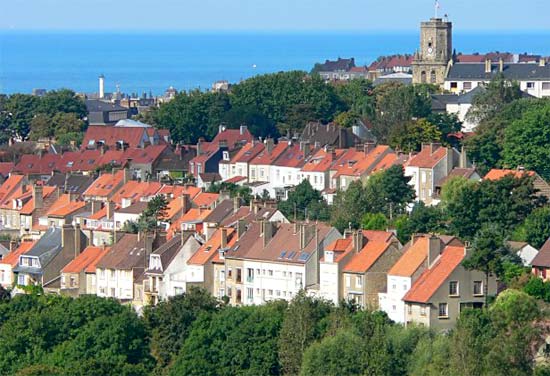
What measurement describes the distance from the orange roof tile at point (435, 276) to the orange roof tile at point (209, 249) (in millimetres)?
8336

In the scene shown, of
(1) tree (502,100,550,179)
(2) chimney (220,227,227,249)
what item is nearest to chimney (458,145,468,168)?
(1) tree (502,100,550,179)

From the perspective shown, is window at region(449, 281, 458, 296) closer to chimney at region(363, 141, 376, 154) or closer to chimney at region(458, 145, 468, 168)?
chimney at region(458, 145, 468, 168)

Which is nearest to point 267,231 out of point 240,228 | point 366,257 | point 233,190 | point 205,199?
point 240,228

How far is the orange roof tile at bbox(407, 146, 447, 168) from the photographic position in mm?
67375

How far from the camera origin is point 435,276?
50281mm

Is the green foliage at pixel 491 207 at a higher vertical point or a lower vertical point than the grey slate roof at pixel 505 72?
lower

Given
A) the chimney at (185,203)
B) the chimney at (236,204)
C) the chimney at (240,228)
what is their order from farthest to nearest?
the chimney at (185,203) → the chimney at (236,204) → the chimney at (240,228)

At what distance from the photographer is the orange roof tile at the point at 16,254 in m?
63.5

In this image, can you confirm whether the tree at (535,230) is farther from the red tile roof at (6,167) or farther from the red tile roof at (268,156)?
the red tile roof at (6,167)

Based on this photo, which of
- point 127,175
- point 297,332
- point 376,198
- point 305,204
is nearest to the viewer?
point 297,332

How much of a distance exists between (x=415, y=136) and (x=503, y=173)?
38.0 feet

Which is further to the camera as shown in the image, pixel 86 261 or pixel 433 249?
pixel 86 261

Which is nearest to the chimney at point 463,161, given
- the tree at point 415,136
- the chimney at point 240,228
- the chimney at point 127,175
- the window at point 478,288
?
the tree at point 415,136

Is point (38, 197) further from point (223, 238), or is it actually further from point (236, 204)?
point (223, 238)
